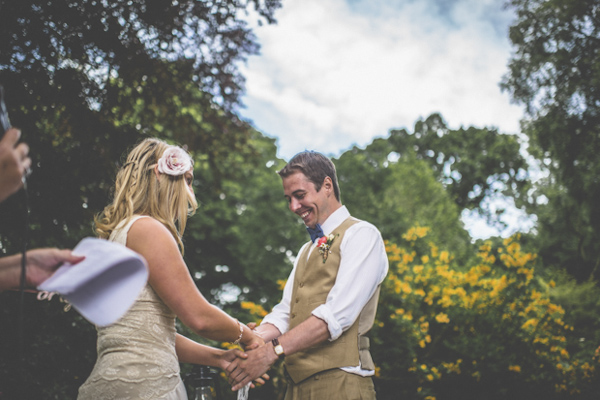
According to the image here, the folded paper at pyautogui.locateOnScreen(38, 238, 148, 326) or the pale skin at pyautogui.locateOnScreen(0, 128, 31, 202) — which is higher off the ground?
the pale skin at pyautogui.locateOnScreen(0, 128, 31, 202)

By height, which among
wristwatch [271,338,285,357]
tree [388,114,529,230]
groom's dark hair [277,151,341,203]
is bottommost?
wristwatch [271,338,285,357]

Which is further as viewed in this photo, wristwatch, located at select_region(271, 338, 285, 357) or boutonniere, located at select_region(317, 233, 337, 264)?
boutonniere, located at select_region(317, 233, 337, 264)

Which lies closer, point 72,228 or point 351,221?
point 351,221

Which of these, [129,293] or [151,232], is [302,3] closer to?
[151,232]

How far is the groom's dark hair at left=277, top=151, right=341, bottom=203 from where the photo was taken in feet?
10.3

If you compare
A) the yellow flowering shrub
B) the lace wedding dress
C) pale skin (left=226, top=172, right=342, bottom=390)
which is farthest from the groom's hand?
the yellow flowering shrub

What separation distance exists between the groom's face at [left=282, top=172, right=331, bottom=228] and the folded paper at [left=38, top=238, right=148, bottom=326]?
5.91 ft

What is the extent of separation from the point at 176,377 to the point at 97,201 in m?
3.66

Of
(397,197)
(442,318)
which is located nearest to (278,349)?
(442,318)

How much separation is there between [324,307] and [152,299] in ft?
2.85

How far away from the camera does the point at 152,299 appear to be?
7.13ft

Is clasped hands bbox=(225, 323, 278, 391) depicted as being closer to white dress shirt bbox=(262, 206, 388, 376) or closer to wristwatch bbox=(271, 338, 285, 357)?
wristwatch bbox=(271, 338, 285, 357)

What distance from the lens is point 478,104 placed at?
26.9 meters

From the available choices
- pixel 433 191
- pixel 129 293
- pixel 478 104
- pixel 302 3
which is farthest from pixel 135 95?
pixel 478 104
